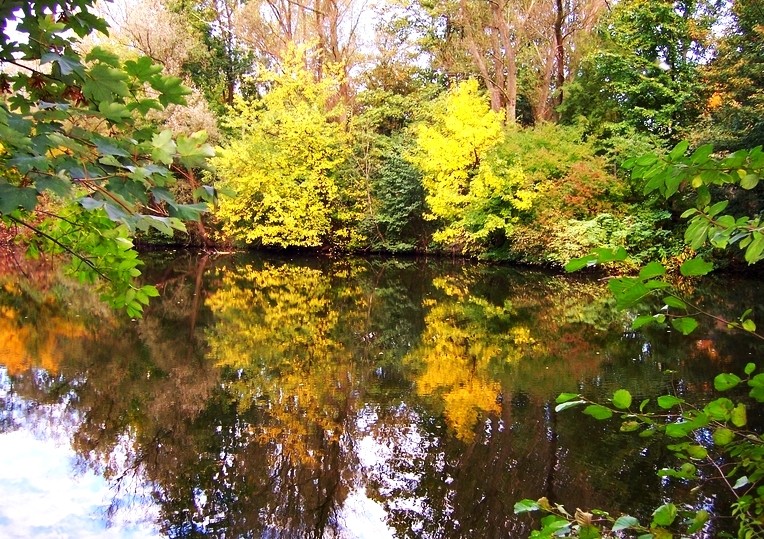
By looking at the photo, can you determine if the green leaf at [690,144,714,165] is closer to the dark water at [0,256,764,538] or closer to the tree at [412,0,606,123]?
the dark water at [0,256,764,538]

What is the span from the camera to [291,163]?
70.7 ft

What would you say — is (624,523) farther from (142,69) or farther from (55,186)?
(142,69)

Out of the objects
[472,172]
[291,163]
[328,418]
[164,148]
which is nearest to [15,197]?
[164,148]

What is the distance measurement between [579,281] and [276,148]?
41.0 feet

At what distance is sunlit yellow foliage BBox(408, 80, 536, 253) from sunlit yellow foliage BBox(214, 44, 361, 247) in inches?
181

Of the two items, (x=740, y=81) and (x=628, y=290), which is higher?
(x=740, y=81)

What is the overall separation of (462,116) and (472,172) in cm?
177

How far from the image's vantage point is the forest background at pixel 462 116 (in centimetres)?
1538

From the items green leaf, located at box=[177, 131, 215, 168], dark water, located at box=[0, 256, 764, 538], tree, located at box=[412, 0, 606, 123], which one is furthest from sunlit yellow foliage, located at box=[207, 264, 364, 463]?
tree, located at box=[412, 0, 606, 123]

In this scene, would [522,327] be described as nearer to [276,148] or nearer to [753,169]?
[753,169]

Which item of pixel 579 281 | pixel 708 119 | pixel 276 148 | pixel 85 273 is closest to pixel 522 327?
pixel 579 281

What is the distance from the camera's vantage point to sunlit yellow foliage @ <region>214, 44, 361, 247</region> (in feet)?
69.2

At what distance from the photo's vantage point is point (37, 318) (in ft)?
31.3

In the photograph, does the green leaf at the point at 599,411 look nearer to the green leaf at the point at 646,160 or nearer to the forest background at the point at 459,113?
the green leaf at the point at 646,160
